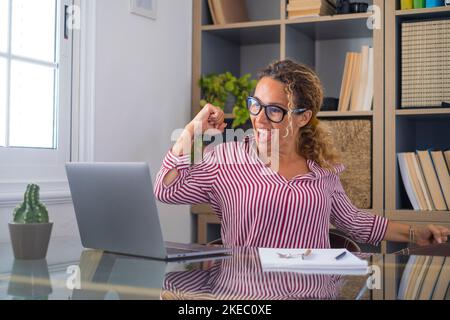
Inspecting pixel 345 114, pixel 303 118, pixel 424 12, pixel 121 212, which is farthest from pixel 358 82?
pixel 121 212

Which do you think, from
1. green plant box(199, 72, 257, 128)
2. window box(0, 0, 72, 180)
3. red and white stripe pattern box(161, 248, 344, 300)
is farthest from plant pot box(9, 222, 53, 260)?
green plant box(199, 72, 257, 128)

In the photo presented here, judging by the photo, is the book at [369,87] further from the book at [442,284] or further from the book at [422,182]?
the book at [442,284]

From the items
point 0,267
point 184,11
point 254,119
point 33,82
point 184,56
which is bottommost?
point 0,267

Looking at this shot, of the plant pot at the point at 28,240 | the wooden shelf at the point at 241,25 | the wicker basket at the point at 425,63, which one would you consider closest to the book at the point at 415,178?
the wicker basket at the point at 425,63

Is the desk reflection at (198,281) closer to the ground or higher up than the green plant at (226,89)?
closer to the ground

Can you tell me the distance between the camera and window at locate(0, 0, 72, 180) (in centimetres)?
238

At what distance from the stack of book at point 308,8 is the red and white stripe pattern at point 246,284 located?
73.2 inches

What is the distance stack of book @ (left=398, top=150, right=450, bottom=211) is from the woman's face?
77cm

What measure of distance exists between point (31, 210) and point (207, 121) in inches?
23.9

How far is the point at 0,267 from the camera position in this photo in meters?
1.46

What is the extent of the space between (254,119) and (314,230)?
41 centimetres

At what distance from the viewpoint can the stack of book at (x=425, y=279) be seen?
1072mm
